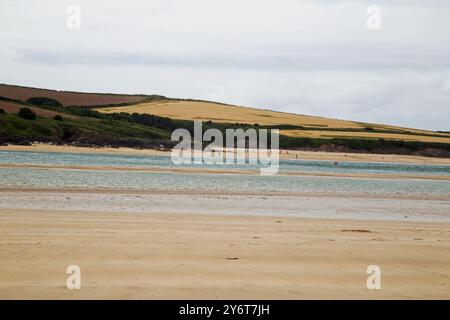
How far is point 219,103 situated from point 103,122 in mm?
71977

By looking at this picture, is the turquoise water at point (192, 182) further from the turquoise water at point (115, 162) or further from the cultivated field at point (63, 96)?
the cultivated field at point (63, 96)

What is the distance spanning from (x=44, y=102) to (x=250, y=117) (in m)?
39.9

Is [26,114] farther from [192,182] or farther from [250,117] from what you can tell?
[192,182]

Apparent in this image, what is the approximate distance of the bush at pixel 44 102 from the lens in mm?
126688

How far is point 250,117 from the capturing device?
465 feet

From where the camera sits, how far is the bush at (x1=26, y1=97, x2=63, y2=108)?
127m

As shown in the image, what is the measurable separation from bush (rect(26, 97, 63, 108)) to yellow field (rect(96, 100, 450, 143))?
9657 mm

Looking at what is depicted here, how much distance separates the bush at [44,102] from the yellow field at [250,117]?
9.66 meters

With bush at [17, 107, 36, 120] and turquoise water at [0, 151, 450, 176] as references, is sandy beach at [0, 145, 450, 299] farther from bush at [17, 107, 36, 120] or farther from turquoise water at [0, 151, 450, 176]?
bush at [17, 107, 36, 120]

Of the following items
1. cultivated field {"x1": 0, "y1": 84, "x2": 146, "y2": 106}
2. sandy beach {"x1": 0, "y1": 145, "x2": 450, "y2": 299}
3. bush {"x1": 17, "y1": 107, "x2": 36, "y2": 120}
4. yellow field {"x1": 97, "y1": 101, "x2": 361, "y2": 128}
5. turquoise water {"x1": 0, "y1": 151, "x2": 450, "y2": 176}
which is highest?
cultivated field {"x1": 0, "y1": 84, "x2": 146, "y2": 106}

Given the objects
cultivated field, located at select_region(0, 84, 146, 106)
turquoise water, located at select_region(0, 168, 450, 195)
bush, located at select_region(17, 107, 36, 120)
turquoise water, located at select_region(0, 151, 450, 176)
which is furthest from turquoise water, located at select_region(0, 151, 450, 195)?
cultivated field, located at select_region(0, 84, 146, 106)

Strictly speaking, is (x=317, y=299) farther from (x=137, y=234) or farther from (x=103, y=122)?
(x=103, y=122)

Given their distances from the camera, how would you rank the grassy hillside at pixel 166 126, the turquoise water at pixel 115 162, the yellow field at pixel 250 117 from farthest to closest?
the yellow field at pixel 250 117, the grassy hillside at pixel 166 126, the turquoise water at pixel 115 162

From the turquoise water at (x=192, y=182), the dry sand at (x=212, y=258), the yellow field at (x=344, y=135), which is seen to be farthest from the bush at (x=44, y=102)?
the dry sand at (x=212, y=258)
